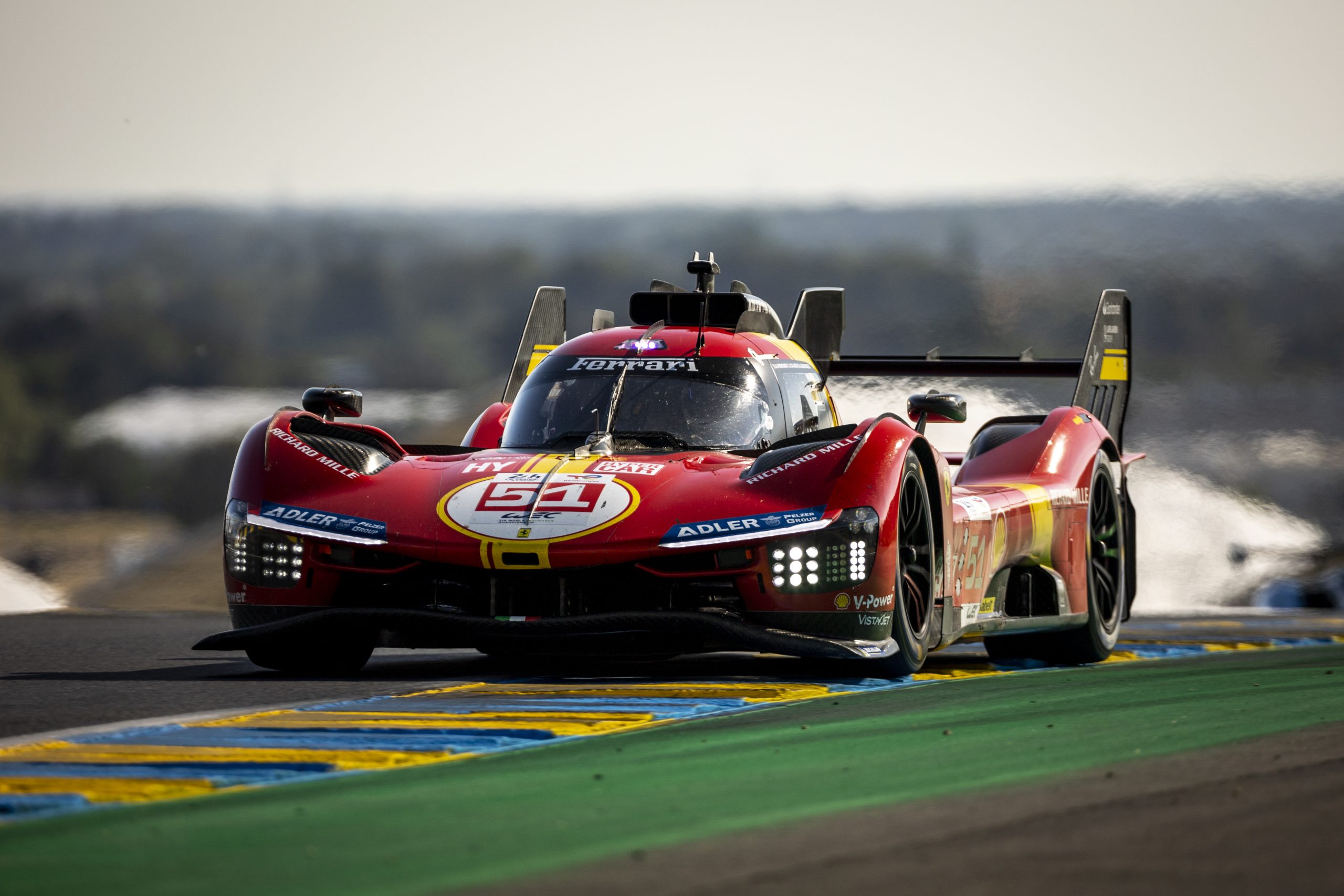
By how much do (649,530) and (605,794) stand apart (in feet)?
9.68

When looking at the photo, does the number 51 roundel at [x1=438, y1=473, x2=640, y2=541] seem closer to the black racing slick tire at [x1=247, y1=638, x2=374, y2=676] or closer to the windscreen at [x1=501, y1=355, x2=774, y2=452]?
the black racing slick tire at [x1=247, y1=638, x2=374, y2=676]

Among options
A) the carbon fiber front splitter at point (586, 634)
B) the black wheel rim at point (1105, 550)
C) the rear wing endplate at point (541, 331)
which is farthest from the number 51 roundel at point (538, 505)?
the rear wing endplate at point (541, 331)

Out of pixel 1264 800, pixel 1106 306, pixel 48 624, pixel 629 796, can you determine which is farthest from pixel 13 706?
pixel 1106 306

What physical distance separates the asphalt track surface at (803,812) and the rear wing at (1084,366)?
4741mm

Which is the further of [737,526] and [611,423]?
[611,423]

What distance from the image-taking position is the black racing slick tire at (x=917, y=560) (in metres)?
8.24

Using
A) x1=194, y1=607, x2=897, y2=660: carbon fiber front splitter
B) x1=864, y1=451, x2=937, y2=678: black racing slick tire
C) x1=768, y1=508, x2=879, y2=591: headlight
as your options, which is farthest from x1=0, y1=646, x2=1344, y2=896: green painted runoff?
x1=864, y1=451, x2=937, y2=678: black racing slick tire

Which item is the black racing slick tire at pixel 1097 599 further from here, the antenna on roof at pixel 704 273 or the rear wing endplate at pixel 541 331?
the rear wing endplate at pixel 541 331

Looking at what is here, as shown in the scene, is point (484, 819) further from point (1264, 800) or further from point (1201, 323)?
point (1201, 323)

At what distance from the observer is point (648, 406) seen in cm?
929

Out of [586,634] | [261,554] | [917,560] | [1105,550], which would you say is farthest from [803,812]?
[1105,550]

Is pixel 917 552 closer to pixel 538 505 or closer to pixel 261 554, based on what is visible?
pixel 538 505

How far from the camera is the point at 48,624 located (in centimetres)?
1227

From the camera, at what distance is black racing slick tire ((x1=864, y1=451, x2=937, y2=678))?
27.0 ft
